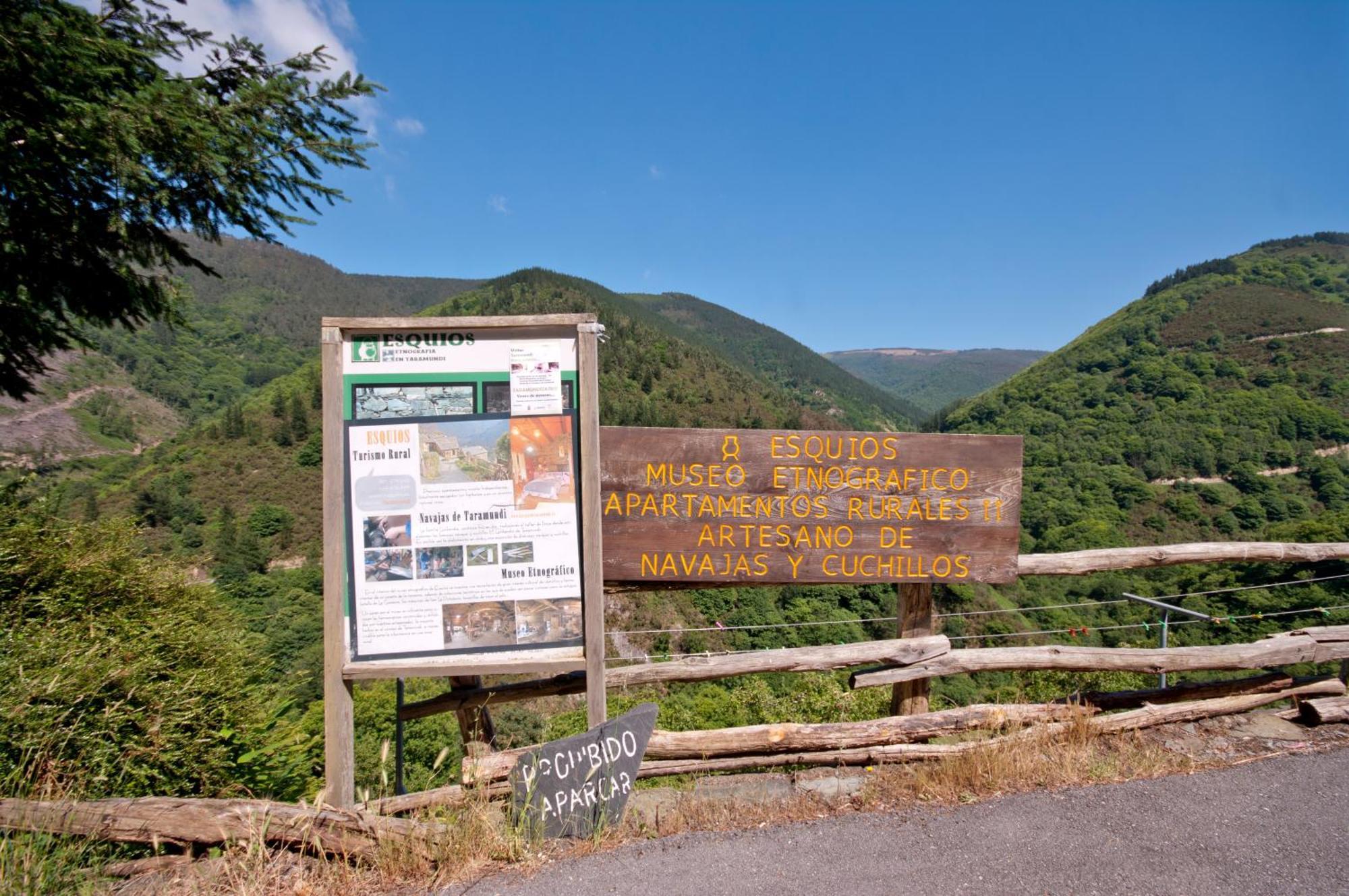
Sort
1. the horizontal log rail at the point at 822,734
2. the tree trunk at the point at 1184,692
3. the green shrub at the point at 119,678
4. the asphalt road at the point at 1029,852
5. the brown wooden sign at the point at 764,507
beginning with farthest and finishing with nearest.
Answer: the tree trunk at the point at 1184,692 < the brown wooden sign at the point at 764,507 < the horizontal log rail at the point at 822,734 < the green shrub at the point at 119,678 < the asphalt road at the point at 1029,852

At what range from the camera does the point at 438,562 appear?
8.88ft

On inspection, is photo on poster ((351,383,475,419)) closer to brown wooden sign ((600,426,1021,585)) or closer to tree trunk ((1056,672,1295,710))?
brown wooden sign ((600,426,1021,585))

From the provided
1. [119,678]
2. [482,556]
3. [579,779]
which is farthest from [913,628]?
[119,678]

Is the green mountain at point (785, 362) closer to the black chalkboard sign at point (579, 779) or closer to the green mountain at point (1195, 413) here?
the green mountain at point (1195, 413)

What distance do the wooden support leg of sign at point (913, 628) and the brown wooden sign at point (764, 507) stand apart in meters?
0.21

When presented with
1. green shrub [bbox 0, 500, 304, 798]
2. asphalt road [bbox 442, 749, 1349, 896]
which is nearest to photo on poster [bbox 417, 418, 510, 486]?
asphalt road [bbox 442, 749, 1349, 896]

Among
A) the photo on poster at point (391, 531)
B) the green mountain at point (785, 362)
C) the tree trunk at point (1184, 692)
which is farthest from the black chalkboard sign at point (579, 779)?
the green mountain at point (785, 362)

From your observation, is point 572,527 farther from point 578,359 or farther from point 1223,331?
point 1223,331

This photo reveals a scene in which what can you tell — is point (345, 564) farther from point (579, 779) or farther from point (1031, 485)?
point (1031, 485)

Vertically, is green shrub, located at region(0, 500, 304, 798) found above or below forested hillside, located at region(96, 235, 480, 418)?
below

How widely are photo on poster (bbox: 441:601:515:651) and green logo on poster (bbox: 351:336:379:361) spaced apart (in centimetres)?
108

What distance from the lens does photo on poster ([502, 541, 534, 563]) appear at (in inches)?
108

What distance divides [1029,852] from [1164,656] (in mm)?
2065

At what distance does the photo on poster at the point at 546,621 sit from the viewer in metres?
2.76
